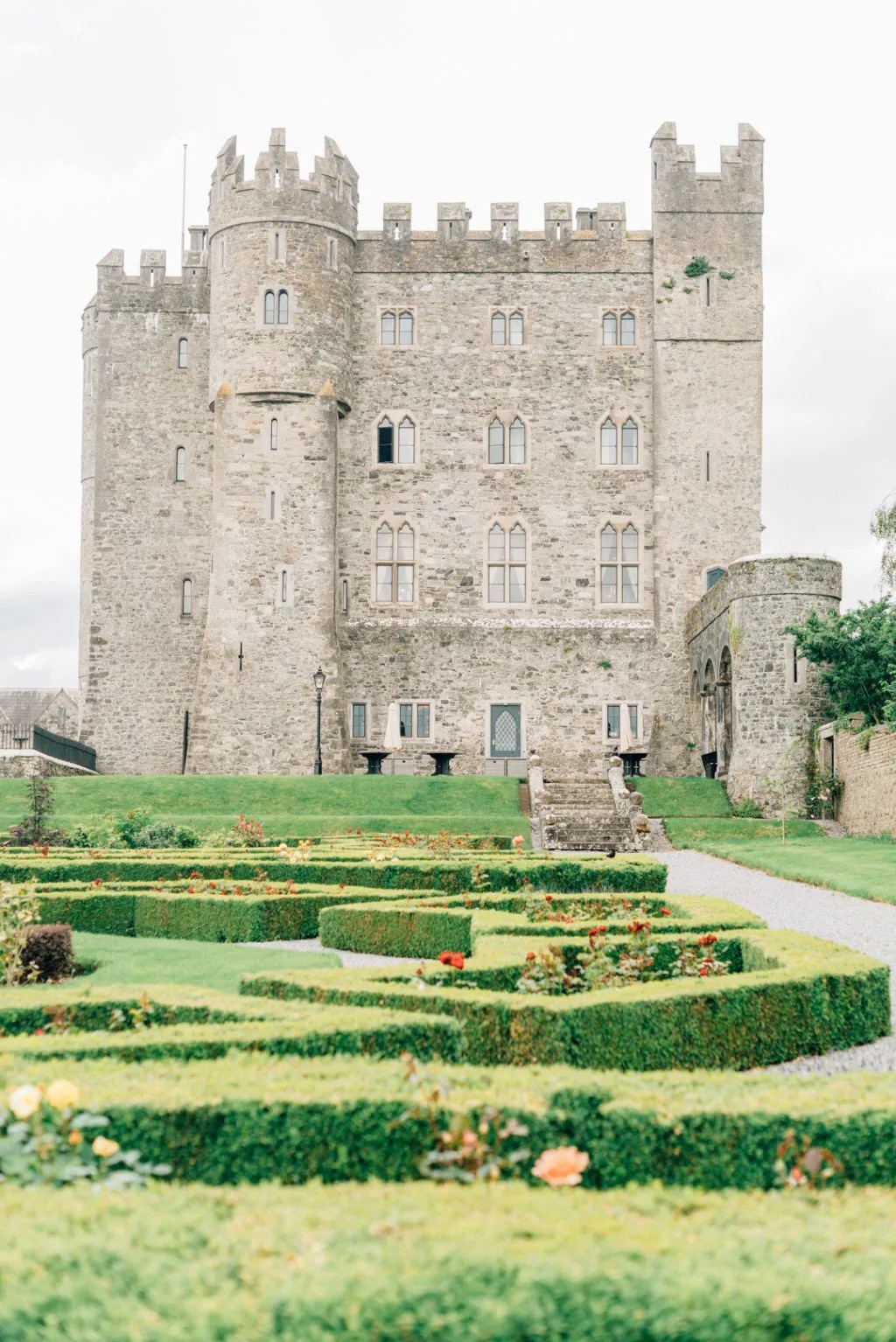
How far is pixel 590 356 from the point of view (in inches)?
1638

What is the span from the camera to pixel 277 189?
39250 mm

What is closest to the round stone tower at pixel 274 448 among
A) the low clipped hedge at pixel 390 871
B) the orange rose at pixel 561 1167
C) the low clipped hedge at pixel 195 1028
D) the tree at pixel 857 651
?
the tree at pixel 857 651

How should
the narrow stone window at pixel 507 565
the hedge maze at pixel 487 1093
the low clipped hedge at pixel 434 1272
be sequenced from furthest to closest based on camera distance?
the narrow stone window at pixel 507 565 < the hedge maze at pixel 487 1093 < the low clipped hedge at pixel 434 1272

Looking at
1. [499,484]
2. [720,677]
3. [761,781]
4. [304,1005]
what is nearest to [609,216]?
[499,484]

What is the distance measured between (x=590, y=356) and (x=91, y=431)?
15.7 m

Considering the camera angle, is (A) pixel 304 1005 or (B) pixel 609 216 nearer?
(A) pixel 304 1005

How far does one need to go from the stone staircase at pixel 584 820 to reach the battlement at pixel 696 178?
18.2 m

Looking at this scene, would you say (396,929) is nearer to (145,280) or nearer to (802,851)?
(802,851)

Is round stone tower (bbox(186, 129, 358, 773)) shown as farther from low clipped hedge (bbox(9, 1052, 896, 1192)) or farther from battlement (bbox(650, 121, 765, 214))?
low clipped hedge (bbox(9, 1052, 896, 1192))

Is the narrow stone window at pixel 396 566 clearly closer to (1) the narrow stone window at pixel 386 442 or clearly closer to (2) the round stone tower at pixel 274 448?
(1) the narrow stone window at pixel 386 442

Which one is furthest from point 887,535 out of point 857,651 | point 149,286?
point 149,286

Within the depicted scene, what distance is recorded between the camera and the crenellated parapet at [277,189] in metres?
39.3

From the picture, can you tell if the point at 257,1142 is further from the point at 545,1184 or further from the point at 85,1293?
the point at 85,1293

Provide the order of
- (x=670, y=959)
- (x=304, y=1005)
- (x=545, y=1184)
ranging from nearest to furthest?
1. (x=545, y=1184)
2. (x=304, y=1005)
3. (x=670, y=959)
